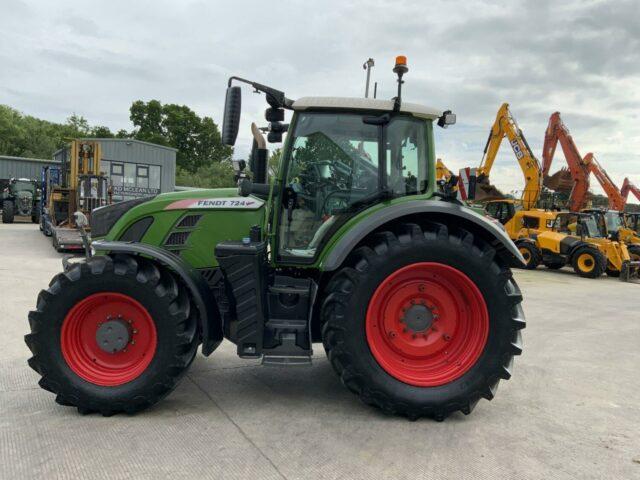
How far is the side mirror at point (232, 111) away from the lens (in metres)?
3.05

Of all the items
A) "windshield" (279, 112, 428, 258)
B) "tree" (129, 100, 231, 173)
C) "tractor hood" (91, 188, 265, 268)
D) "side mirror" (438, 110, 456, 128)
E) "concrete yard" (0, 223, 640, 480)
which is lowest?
"concrete yard" (0, 223, 640, 480)

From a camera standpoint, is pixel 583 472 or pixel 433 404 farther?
pixel 433 404

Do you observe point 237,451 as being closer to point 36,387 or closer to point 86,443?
point 86,443

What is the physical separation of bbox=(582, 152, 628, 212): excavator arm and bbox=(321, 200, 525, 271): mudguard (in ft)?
57.8

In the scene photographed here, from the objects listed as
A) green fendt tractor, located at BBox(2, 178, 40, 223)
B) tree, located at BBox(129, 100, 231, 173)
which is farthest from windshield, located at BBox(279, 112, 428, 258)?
tree, located at BBox(129, 100, 231, 173)

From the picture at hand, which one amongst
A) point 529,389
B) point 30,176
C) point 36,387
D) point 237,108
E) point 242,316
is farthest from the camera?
point 30,176

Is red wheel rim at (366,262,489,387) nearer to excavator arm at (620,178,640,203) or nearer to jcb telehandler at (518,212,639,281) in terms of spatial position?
Answer: jcb telehandler at (518,212,639,281)

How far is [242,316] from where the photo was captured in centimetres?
332

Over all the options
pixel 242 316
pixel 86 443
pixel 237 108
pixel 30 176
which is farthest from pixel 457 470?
pixel 30 176

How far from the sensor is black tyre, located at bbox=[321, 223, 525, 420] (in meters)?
3.20

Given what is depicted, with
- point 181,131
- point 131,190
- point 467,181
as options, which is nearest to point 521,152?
point 467,181

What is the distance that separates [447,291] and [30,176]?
3551cm

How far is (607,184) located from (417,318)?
1873cm

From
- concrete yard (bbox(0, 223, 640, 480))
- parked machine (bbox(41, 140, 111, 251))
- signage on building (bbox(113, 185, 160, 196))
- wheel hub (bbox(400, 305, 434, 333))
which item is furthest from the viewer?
signage on building (bbox(113, 185, 160, 196))
